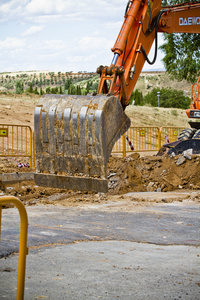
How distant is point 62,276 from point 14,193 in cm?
712

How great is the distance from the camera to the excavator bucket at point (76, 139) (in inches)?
249

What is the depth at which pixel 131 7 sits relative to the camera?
9.12 meters

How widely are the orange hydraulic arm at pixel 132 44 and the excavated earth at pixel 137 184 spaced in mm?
3401

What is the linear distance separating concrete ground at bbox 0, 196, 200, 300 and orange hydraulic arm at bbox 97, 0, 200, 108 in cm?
234

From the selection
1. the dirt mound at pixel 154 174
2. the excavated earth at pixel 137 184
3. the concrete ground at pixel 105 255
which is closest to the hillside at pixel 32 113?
the excavated earth at pixel 137 184

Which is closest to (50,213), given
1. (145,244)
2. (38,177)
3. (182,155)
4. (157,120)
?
(38,177)

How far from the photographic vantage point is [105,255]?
5750mm

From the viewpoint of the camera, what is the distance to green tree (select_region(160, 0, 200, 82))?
26.8m

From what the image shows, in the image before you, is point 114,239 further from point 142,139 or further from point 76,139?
point 142,139

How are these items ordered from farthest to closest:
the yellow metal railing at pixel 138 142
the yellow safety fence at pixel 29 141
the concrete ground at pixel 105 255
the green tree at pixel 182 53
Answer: the green tree at pixel 182 53 < the yellow metal railing at pixel 138 142 < the yellow safety fence at pixel 29 141 < the concrete ground at pixel 105 255

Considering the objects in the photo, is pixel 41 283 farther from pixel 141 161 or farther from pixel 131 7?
pixel 141 161

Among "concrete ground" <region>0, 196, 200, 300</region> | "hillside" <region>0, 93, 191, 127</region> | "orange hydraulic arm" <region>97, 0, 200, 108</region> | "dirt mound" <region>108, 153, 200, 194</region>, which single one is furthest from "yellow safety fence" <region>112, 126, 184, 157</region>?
"concrete ground" <region>0, 196, 200, 300</region>

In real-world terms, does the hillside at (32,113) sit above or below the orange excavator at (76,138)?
above

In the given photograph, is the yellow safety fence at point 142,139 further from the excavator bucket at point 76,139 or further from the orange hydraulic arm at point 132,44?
the excavator bucket at point 76,139
